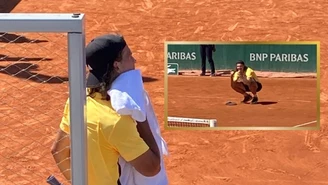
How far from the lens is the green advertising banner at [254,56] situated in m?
9.40

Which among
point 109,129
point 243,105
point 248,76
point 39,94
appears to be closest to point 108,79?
point 109,129

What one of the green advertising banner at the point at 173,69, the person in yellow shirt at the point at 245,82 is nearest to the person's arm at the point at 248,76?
the person in yellow shirt at the point at 245,82

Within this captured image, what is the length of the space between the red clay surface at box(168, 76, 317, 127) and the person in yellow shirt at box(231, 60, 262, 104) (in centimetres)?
7

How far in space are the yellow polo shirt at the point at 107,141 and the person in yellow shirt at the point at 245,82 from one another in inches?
248

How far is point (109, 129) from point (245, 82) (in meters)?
6.53

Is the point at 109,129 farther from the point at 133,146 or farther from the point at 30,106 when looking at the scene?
the point at 30,106

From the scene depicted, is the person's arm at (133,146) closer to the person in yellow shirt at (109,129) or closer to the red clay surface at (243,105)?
the person in yellow shirt at (109,129)

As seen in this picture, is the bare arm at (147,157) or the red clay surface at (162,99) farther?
the red clay surface at (162,99)

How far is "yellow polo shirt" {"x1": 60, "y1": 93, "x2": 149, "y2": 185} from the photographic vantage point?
123 inches

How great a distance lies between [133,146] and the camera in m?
3.12

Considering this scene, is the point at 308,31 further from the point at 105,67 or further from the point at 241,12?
the point at 105,67

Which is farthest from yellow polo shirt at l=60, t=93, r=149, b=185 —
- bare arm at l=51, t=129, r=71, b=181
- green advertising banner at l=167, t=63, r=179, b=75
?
green advertising banner at l=167, t=63, r=179, b=75

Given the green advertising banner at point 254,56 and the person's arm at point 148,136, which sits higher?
the green advertising banner at point 254,56

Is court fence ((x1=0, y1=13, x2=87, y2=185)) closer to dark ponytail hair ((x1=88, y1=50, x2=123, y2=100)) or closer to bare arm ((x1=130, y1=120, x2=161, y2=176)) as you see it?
dark ponytail hair ((x1=88, y1=50, x2=123, y2=100))
